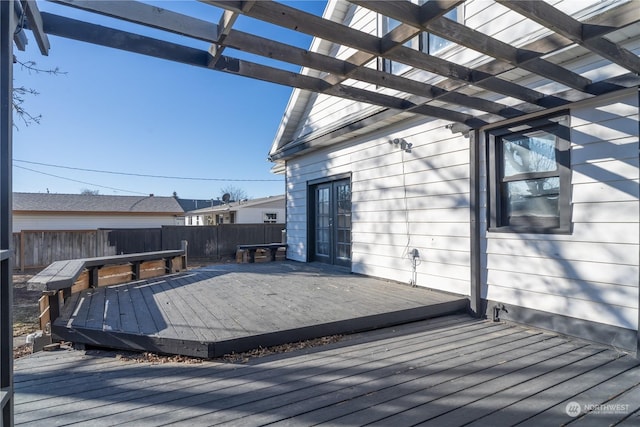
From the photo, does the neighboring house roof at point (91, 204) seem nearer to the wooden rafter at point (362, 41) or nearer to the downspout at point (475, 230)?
the wooden rafter at point (362, 41)

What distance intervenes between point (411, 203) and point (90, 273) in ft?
16.5

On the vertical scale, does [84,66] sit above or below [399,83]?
above

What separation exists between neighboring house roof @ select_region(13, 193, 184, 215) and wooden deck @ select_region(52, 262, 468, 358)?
561 inches

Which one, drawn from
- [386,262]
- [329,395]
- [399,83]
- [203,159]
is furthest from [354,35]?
[203,159]

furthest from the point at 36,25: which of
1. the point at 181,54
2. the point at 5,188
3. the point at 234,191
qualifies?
the point at 234,191

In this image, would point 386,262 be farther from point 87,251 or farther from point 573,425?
point 87,251

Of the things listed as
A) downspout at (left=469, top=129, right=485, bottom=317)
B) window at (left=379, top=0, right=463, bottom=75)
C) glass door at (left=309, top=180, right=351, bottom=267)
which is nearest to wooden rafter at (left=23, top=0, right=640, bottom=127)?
downspout at (left=469, top=129, right=485, bottom=317)

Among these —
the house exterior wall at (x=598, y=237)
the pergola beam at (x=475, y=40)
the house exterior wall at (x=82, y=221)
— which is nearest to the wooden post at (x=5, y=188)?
the pergola beam at (x=475, y=40)

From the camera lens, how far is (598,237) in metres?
3.04

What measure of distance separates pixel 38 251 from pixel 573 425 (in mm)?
15058

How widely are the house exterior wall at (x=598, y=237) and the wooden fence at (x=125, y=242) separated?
39.2ft

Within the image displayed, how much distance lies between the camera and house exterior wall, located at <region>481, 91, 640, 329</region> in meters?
2.85

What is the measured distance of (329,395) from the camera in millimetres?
2176

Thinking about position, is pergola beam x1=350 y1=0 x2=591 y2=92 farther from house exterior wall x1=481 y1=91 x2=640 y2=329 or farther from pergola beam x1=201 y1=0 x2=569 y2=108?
house exterior wall x1=481 y1=91 x2=640 y2=329
